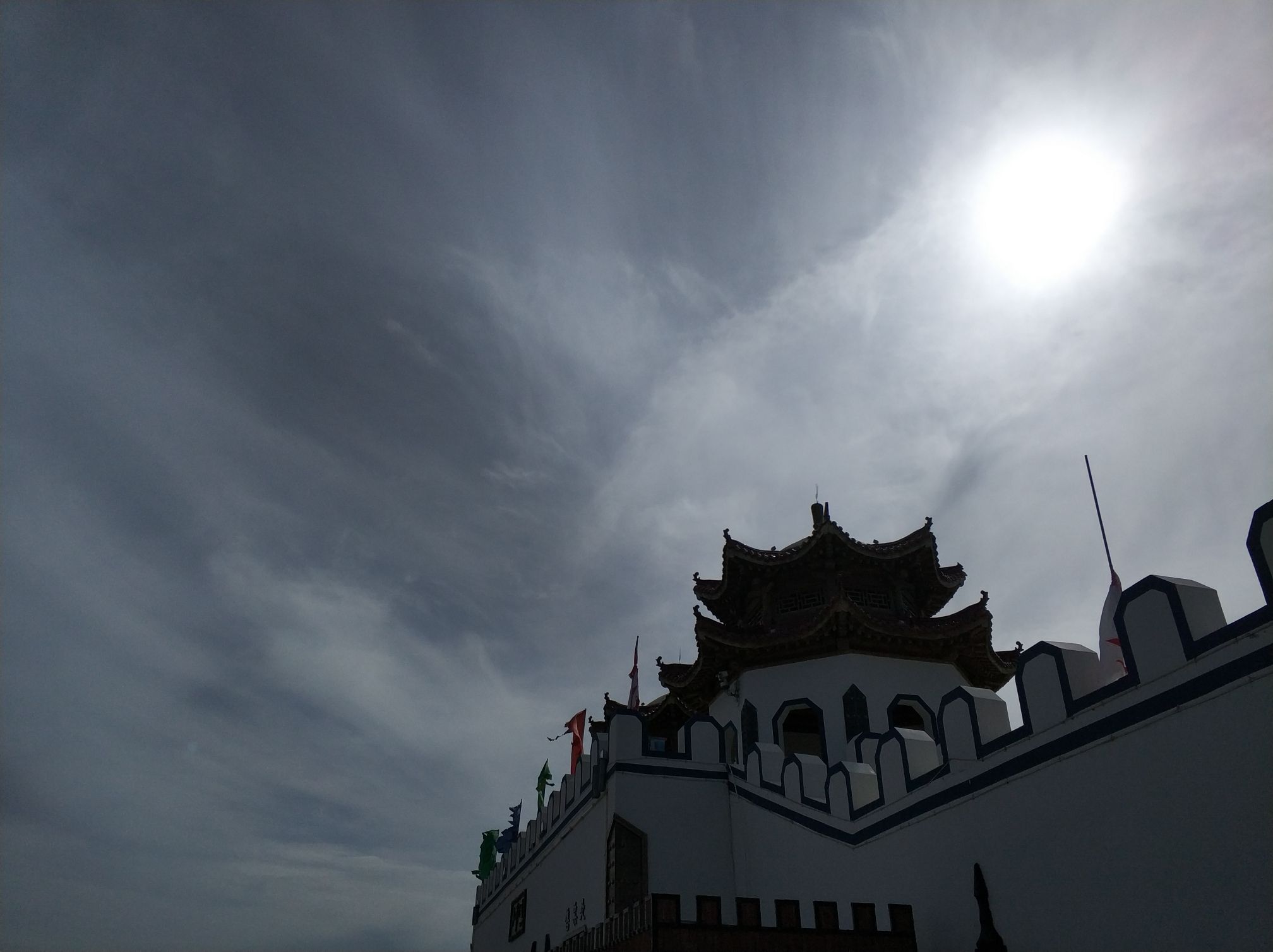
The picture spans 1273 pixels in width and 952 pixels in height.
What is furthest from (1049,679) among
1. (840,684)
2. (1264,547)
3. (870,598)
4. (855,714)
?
(870,598)

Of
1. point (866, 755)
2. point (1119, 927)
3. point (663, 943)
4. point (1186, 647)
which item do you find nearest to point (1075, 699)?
point (1186, 647)

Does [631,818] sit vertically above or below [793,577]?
below

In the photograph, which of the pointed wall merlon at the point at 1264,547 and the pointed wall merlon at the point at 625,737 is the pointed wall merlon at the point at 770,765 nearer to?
the pointed wall merlon at the point at 625,737

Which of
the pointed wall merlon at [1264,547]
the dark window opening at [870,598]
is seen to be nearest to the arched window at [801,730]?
the dark window opening at [870,598]

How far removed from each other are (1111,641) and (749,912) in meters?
8.85

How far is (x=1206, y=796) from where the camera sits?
681cm

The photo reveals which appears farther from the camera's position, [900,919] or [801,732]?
[801,732]

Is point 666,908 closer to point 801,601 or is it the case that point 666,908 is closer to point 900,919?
point 900,919

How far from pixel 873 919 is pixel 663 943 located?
9.80 ft

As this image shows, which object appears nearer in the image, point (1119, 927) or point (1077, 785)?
point (1119, 927)

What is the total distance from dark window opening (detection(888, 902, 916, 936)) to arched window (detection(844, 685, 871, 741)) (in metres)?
9.02

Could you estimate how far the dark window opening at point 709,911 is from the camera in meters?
8.79

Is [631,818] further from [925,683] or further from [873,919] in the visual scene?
[925,683]

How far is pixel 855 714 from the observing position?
1941 cm
